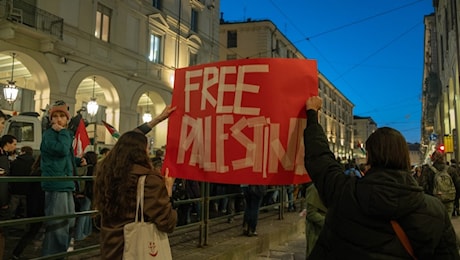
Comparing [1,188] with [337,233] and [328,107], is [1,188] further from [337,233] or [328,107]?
[328,107]

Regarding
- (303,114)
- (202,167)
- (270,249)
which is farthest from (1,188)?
(270,249)

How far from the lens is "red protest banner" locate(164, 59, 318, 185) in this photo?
3275 mm

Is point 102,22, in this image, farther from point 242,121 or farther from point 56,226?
point 242,121

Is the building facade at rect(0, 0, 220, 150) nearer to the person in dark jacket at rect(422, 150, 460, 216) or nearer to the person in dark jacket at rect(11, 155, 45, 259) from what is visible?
the person in dark jacket at rect(11, 155, 45, 259)

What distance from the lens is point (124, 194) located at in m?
2.75

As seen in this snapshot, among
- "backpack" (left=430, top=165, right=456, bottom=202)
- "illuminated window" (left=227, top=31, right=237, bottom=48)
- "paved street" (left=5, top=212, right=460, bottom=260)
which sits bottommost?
"paved street" (left=5, top=212, right=460, bottom=260)

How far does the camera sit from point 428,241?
1.86m

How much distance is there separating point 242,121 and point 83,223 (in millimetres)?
3741

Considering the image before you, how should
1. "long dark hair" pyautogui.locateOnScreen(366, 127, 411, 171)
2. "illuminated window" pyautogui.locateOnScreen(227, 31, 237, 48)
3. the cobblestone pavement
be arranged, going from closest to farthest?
"long dark hair" pyautogui.locateOnScreen(366, 127, 411, 171) < the cobblestone pavement < "illuminated window" pyautogui.locateOnScreen(227, 31, 237, 48)

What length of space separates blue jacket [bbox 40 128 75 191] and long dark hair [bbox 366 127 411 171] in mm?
3358

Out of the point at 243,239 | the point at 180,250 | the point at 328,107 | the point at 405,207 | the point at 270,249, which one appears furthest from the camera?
the point at 328,107

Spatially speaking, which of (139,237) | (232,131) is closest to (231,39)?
(232,131)

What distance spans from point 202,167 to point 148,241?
1.14m

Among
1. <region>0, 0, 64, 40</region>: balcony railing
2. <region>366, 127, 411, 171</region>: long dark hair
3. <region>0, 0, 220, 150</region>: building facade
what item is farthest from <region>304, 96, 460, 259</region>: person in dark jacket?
<region>0, 0, 64, 40</region>: balcony railing
